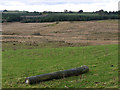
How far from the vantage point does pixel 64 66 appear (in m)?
15.4

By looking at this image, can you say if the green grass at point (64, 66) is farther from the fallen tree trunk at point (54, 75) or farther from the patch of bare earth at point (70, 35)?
the patch of bare earth at point (70, 35)

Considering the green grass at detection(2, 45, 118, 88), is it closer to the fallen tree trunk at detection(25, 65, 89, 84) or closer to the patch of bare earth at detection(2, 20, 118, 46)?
the fallen tree trunk at detection(25, 65, 89, 84)

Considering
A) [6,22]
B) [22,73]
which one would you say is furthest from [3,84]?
[6,22]

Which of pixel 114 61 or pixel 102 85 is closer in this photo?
pixel 102 85

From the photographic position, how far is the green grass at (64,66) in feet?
36.1

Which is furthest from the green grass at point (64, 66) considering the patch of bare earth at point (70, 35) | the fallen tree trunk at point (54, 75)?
the patch of bare earth at point (70, 35)

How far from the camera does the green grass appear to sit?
36.1 feet

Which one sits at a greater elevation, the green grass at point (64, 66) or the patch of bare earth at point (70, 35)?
the patch of bare earth at point (70, 35)

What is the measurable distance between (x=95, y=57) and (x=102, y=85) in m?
8.14

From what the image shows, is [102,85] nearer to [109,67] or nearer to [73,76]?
[73,76]

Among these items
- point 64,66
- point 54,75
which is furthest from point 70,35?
point 54,75

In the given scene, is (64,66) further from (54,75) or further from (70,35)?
(70,35)

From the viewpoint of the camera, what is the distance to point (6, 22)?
66.2 meters

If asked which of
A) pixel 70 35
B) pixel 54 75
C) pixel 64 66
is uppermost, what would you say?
pixel 70 35
